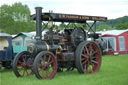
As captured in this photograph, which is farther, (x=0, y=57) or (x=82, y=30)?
(x=0, y=57)

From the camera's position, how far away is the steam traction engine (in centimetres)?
747

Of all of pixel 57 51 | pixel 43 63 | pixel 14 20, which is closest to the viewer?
pixel 43 63

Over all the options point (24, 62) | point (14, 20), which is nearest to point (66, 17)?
point (24, 62)

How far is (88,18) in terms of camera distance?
892cm

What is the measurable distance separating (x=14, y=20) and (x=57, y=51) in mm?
33584

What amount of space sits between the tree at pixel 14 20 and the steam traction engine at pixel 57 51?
30.9 m

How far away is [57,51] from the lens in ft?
26.6

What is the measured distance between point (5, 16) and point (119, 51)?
25.1 meters

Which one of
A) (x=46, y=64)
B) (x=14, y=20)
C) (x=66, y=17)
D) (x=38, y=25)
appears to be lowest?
(x=46, y=64)

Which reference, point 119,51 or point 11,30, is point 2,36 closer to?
point 119,51

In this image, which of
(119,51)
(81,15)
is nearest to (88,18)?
(81,15)

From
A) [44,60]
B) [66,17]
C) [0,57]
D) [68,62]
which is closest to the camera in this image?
[44,60]

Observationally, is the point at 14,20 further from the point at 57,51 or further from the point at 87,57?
the point at 57,51

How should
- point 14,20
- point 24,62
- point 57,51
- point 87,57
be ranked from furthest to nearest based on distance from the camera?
point 14,20 < point 87,57 < point 57,51 < point 24,62
